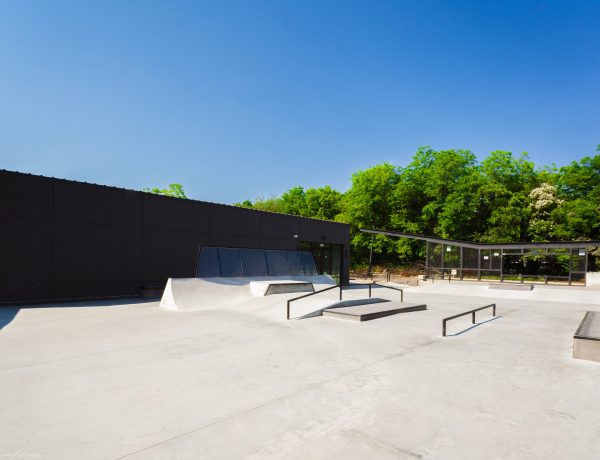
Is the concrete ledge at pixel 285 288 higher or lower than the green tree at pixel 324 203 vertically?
lower

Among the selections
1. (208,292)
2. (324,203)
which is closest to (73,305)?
(208,292)

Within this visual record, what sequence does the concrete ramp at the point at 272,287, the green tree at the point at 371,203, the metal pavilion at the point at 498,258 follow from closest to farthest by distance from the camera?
the concrete ramp at the point at 272,287 → the metal pavilion at the point at 498,258 → the green tree at the point at 371,203

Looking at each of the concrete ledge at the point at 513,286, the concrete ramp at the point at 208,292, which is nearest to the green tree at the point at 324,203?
the concrete ledge at the point at 513,286

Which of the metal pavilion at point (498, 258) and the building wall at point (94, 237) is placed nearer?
the building wall at point (94, 237)

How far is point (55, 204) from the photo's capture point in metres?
14.6

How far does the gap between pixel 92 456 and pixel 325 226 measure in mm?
24108

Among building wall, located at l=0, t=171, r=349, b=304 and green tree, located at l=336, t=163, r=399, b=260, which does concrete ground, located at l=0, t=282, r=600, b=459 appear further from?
green tree, located at l=336, t=163, r=399, b=260

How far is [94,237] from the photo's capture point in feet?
51.0

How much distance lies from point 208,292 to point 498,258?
23.1 metres

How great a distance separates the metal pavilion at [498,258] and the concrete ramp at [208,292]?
1738cm

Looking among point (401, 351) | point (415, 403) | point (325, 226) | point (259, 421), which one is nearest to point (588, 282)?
point (325, 226)

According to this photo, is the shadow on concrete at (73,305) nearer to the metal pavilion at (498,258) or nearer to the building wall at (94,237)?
the building wall at (94,237)

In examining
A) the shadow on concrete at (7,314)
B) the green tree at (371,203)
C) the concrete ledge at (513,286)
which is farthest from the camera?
the green tree at (371,203)

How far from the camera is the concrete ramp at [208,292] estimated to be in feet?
44.9
